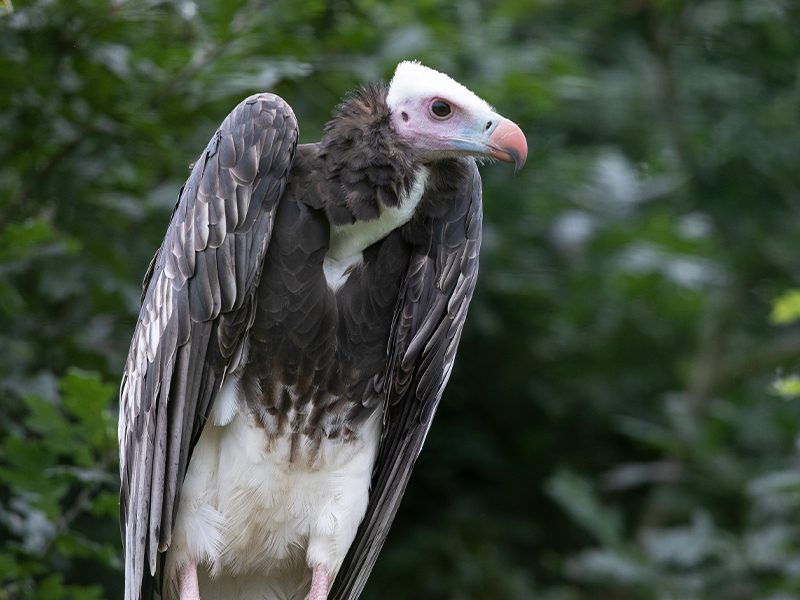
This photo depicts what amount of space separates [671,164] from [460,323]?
14.8 ft

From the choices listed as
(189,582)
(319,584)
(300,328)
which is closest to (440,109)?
(300,328)

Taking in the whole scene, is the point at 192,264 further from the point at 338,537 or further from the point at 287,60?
the point at 287,60

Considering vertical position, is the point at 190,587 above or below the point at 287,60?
below

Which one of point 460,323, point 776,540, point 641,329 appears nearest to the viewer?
point 460,323

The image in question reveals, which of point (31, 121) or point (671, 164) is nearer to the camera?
point (31, 121)

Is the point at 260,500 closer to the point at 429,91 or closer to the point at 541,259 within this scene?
the point at 429,91

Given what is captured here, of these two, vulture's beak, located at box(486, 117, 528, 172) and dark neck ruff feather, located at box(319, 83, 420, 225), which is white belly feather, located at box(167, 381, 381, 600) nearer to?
dark neck ruff feather, located at box(319, 83, 420, 225)

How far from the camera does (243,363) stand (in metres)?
4.71

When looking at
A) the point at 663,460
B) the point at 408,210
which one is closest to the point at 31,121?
the point at 408,210

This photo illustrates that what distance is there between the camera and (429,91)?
15.6 feet

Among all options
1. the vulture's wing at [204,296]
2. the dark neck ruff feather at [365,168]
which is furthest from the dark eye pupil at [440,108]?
the vulture's wing at [204,296]

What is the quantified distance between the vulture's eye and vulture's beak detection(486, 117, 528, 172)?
0.18m

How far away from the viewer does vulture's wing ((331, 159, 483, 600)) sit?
4.86 meters

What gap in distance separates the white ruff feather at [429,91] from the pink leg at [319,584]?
1733 mm
